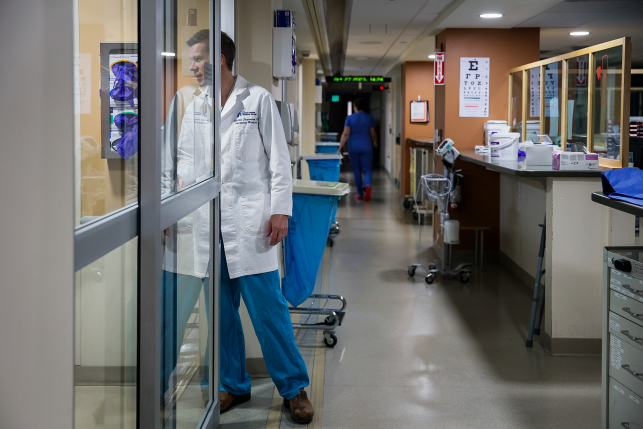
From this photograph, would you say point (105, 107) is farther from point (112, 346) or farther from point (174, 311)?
point (174, 311)

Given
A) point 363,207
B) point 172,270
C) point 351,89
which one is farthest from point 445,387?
point 351,89

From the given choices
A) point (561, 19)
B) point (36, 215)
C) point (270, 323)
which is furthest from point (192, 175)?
point (561, 19)

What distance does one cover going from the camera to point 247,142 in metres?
2.76

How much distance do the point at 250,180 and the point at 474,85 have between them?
14.8 ft

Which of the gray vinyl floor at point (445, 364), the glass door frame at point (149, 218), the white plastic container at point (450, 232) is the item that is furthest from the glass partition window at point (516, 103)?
the glass door frame at point (149, 218)

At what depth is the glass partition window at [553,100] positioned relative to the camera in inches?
209

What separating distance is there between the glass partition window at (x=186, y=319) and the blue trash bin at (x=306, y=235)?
0.94 meters

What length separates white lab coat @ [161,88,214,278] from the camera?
1.92m

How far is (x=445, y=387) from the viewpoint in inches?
126

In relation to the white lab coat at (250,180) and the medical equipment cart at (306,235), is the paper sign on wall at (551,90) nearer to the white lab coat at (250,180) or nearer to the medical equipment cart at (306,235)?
the medical equipment cart at (306,235)

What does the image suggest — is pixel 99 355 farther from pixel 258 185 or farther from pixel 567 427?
pixel 567 427

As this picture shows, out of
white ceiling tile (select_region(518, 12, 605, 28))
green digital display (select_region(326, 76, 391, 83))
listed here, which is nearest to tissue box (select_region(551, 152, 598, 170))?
white ceiling tile (select_region(518, 12, 605, 28))

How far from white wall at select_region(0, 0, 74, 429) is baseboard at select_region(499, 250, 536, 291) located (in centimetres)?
457

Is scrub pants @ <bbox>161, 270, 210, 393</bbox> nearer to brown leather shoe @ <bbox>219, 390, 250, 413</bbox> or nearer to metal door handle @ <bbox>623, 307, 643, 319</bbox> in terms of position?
brown leather shoe @ <bbox>219, 390, 250, 413</bbox>
